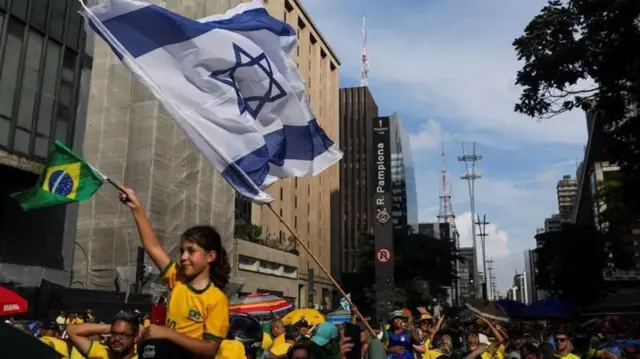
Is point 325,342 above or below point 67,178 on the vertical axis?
below

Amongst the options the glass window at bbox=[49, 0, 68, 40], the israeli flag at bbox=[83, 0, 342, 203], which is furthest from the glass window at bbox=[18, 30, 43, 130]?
the israeli flag at bbox=[83, 0, 342, 203]

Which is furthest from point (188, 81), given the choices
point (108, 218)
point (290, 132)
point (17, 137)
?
point (108, 218)

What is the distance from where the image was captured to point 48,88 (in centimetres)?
1950

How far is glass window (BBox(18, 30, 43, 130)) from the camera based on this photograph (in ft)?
60.3

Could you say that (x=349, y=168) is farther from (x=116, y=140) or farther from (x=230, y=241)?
(x=116, y=140)

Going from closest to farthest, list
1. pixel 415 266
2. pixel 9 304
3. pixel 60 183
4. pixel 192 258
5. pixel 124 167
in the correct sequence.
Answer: pixel 192 258
pixel 60 183
pixel 9 304
pixel 124 167
pixel 415 266

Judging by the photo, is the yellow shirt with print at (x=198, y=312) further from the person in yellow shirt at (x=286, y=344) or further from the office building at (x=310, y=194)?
the office building at (x=310, y=194)

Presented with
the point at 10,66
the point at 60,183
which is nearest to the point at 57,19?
the point at 10,66

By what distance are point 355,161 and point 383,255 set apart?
237ft

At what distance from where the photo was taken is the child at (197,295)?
294cm

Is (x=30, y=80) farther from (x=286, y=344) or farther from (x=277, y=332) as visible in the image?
(x=286, y=344)

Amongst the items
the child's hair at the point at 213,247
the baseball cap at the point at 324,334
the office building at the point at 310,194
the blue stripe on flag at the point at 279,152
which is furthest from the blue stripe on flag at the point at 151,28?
the office building at the point at 310,194

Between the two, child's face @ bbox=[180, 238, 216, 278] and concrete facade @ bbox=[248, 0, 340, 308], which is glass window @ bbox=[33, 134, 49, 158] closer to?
child's face @ bbox=[180, 238, 216, 278]

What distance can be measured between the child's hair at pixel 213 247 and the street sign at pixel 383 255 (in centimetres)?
2425
